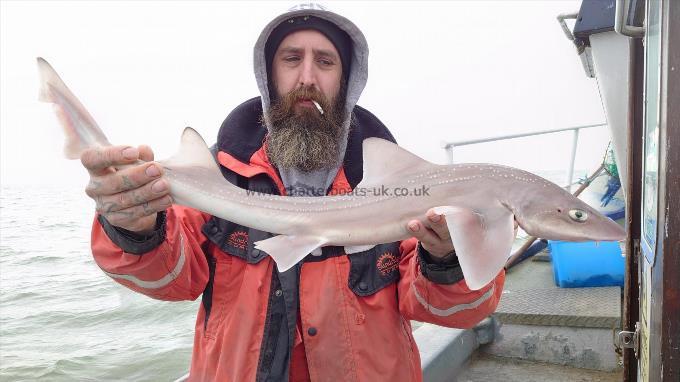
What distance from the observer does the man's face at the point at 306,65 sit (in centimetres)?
288

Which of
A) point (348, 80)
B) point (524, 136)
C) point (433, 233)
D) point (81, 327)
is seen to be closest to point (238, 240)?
point (433, 233)

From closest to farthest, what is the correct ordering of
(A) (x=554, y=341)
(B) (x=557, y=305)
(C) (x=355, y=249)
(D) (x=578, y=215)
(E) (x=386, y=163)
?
1. (D) (x=578, y=215)
2. (E) (x=386, y=163)
3. (C) (x=355, y=249)
4. (A) (x=554, y=341)
5. (B) (x=557, y=305)

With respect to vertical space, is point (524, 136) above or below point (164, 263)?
below

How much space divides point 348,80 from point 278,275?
1441mm

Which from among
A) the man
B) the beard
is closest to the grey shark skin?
the man

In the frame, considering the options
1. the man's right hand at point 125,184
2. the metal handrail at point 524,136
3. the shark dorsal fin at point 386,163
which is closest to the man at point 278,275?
the man's right hand at point 125,184

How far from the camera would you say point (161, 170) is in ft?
6.01

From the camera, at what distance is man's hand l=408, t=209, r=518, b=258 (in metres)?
1.82

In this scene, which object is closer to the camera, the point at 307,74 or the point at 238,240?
the point at 238,240

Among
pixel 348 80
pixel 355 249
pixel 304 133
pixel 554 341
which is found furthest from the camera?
pixel 554 341

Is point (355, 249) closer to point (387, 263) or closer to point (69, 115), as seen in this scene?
point (387, 263)

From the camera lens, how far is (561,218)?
1726 millimetres

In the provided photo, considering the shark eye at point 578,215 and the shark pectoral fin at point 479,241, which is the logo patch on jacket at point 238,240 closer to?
the shark pectoral fin at point 479,241

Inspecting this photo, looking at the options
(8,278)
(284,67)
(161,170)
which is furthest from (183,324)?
(161,170)
